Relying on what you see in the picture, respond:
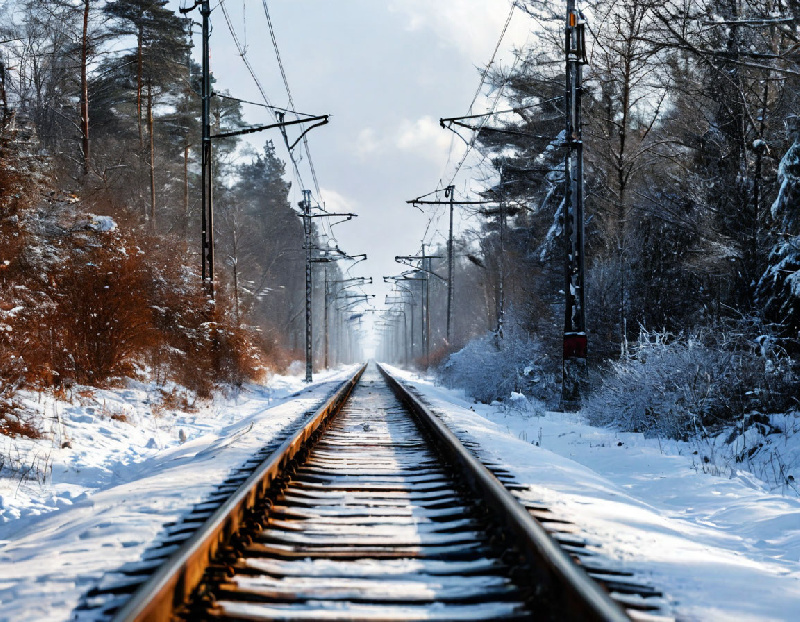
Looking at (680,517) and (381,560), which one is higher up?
(381,560)

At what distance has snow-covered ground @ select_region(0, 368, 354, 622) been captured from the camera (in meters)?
3.54

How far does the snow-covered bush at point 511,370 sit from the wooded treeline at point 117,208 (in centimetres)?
732

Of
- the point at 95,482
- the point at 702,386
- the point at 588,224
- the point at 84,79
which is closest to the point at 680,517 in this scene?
the point at 702,386

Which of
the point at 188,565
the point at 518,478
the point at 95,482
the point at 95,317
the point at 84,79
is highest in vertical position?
the point at 84,79

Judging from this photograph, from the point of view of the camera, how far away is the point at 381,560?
3838 mm

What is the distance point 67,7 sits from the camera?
26.6 metres

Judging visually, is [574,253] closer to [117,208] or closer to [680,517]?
[680,517]

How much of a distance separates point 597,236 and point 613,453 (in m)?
17.8

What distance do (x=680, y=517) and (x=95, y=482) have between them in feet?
19.8

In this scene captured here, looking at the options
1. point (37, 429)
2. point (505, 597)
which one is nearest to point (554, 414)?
point (37, 429)

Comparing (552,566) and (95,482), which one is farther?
(95,482)

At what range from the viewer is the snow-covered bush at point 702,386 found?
34.6ft

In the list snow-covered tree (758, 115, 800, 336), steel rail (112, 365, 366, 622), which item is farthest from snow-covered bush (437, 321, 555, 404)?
steel rail (112, 365, 366, 622)

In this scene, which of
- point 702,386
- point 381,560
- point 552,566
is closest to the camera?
point 552,566
